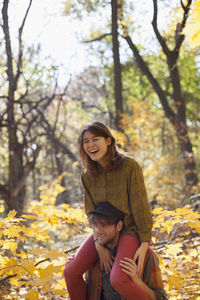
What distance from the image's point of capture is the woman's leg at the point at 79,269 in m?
2.23

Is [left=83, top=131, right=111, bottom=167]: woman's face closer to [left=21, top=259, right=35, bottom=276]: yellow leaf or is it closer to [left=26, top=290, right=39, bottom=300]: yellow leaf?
[left=21, top=259, right=35, bottom=276]: yellow leaf

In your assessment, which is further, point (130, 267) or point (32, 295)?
point (32, 295)

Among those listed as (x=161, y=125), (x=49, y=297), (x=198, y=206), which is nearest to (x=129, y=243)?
(x=49, y=297)

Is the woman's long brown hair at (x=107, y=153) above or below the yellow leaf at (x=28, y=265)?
above

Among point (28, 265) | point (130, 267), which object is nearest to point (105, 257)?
point (130, 267)

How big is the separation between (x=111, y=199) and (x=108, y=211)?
10 cm

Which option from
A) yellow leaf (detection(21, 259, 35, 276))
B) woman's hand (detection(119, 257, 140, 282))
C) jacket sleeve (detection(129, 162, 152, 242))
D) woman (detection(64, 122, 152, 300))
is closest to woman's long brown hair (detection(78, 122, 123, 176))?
woman (detection(64, 122, 152, 300))

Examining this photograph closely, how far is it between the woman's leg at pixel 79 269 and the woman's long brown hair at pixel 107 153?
542mm

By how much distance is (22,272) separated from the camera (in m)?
2.20

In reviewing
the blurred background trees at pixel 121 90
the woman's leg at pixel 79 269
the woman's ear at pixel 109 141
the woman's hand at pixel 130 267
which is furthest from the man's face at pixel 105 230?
the blurred background trees at pixel 121 90

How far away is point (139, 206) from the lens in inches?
88.0

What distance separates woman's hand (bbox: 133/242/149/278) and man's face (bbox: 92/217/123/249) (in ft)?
0.69

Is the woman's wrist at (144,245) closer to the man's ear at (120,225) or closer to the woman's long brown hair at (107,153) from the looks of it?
the man's ear at (120,225)

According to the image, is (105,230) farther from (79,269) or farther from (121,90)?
(121,90)
